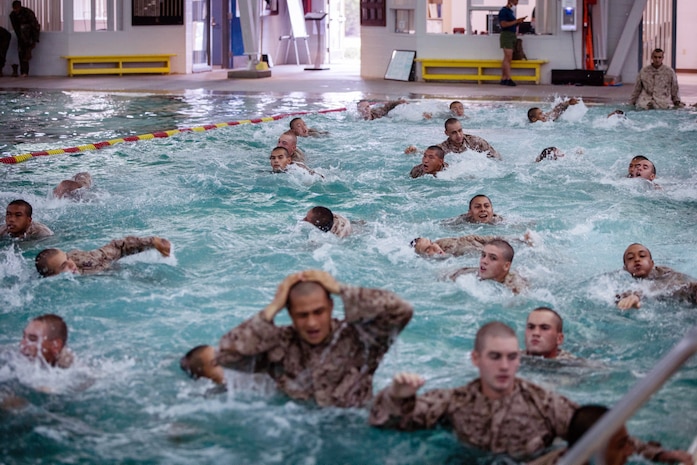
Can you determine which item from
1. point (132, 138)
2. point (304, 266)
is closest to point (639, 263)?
point (304, 266)

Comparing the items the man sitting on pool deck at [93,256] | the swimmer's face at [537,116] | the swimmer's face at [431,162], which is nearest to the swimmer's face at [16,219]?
the man sitting on pool deck at [93,256]

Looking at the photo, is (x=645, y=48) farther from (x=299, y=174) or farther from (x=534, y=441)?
(x=534, y=441)

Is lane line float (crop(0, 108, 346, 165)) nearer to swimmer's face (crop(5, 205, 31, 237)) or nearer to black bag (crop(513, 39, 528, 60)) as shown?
swimmer's face (crop(5, 205, 31, 237))

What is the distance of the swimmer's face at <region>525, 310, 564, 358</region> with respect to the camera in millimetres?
6477

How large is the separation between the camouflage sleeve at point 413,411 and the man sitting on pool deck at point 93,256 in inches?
142

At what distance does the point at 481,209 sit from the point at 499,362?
5.49 meters

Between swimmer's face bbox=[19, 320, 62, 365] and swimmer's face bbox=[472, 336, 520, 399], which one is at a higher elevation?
swimmer's face bbox=[472, 336, 520, 399]

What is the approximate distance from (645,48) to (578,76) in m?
2.55

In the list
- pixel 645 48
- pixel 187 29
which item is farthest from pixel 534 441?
pixel 187 29

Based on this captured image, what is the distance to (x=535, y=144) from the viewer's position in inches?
629

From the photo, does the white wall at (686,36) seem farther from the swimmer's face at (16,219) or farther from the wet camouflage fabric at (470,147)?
the swimmer's face at (16,219)

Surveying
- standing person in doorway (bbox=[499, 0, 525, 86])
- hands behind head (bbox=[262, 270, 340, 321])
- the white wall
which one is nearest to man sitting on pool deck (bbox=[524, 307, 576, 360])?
hands behind head (bbox=[262, 270, 340, 321])

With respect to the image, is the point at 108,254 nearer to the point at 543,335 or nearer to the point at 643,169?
the point at 543,335

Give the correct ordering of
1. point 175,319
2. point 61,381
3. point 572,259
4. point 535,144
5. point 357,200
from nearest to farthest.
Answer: point 61,381 → point 175,319 → point 572,259 → point 357,200 → point 535,144
